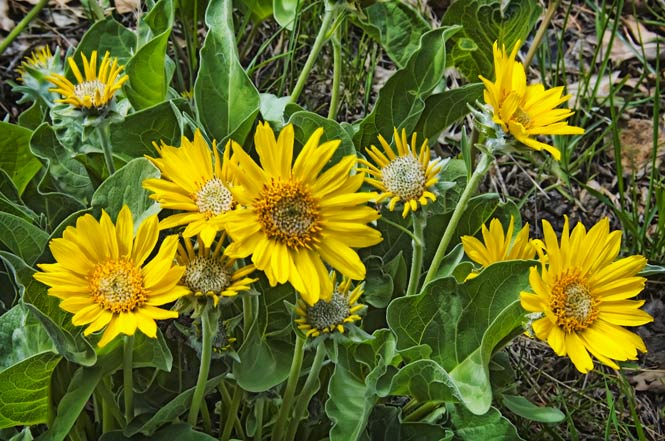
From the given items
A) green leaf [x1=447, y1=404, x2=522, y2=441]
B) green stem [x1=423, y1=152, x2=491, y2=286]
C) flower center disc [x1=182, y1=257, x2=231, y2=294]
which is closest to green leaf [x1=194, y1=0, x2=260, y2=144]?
green stem [x1=423, y1=152, x2=491, y2=286]

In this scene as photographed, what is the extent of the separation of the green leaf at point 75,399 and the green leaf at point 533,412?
2.48 feet

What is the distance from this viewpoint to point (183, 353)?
1.74m

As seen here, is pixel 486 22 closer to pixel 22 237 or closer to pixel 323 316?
pixel 323 316

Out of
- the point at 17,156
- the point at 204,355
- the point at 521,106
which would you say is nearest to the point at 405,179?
the point at 521,106

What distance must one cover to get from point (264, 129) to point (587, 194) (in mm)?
1853

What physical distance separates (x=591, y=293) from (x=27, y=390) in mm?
943

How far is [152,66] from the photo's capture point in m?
1.86

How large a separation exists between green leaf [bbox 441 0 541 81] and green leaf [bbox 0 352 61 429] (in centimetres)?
120

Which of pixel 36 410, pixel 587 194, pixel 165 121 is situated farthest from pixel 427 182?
pixel 587 194

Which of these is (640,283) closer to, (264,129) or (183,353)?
(264,129)

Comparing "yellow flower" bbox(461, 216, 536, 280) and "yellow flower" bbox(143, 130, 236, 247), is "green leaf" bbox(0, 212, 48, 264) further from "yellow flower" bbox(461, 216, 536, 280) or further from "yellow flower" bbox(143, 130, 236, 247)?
"yellow flower" bbox(461, 216, 536, 280)

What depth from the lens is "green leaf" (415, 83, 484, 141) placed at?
1.93m

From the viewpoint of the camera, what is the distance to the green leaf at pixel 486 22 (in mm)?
2092

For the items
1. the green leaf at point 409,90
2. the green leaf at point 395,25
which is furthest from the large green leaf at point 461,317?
the green leaf at point 395,25
